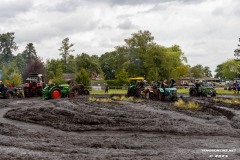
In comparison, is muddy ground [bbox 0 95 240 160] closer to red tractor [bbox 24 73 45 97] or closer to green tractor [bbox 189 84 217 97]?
red tractor [bbox 24 73 45 97]

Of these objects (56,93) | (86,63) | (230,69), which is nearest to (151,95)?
(56,93)

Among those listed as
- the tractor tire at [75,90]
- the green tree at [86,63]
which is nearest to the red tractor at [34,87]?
the tractor tire at [75,90]

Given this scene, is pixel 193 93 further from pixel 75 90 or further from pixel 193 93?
pixel 75 90

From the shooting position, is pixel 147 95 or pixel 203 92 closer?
pixel 147 95

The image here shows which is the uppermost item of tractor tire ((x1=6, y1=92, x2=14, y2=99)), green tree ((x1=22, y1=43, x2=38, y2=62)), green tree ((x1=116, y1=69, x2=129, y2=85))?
green tree ((x1=22, y1=43, x2=38, y2=62))

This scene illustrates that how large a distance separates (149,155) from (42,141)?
3.41 meters

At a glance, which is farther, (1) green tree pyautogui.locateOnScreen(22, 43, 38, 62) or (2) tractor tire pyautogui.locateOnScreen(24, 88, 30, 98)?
(1) green tree pyautogui.locateOnScreen(22, 43, 38, 62)

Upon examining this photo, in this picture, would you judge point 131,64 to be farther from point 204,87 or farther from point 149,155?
point 149,155

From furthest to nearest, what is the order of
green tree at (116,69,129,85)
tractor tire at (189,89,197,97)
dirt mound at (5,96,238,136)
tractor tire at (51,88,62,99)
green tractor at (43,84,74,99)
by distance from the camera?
green tree at (116,69,129,85), tractor tire at (189,89,197,97), tractor tire at (51,88,62,99), green tractor at (43,84,74,99), dirt mound at (5,96,238,136)

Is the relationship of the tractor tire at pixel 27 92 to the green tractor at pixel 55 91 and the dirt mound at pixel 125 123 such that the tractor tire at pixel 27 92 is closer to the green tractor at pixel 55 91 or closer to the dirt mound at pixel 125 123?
the green tractor at pixel 55 91

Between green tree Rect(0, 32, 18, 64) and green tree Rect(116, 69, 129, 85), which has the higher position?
green tree Rect(0, 32, 18, 64)

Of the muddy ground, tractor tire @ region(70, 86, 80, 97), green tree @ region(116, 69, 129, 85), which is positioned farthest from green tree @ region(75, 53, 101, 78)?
the muddy ground

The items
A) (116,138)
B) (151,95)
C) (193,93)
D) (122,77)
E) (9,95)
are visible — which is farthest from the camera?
(122,77)

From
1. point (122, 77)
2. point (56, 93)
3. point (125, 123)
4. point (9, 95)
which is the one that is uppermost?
point (122, 77)
